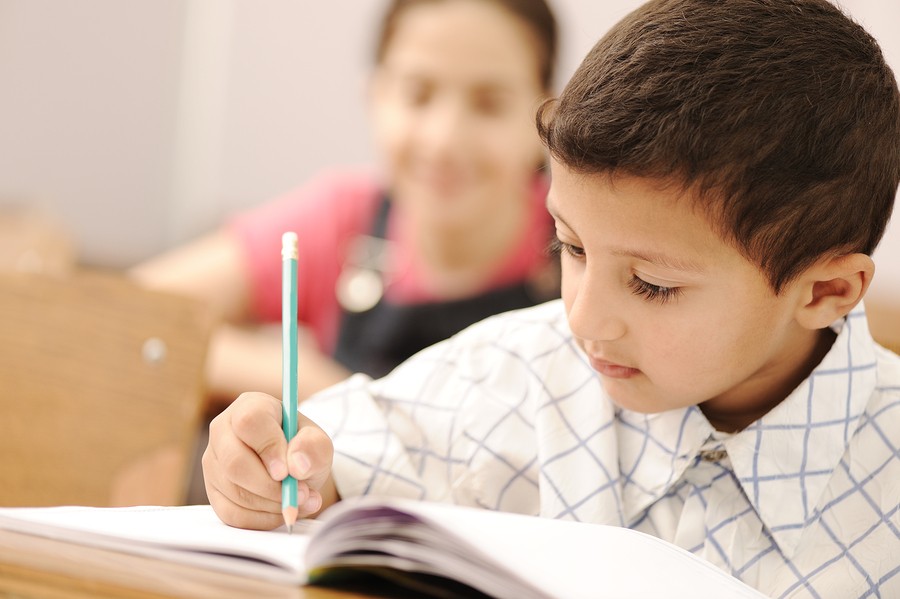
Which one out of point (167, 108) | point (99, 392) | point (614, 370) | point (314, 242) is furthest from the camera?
point (167, 108)

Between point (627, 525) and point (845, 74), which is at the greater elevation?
point (845, 74)

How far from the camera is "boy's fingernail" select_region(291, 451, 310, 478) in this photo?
0.65m

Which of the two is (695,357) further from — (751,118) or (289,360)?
(289,360)

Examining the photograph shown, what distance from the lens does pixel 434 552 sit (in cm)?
51

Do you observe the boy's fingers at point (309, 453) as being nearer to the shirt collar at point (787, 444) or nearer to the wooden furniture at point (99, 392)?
the shirt collar at point (787, 444)

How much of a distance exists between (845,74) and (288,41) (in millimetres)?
2435

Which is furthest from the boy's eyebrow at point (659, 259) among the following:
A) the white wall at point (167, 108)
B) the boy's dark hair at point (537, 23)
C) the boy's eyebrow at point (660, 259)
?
the white wall at point (167, 108)

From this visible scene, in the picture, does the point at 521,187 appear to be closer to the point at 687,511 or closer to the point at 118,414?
the point at 118,414

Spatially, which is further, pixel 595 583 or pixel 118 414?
pixel 118 414

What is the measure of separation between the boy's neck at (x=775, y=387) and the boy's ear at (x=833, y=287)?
0.17ft

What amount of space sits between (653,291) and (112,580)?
1.25 ft

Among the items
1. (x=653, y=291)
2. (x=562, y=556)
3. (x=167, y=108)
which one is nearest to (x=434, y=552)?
(x=562, y=556)

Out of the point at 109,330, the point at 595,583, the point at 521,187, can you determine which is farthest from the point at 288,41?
the point at 595,583

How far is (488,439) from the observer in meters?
0.81
